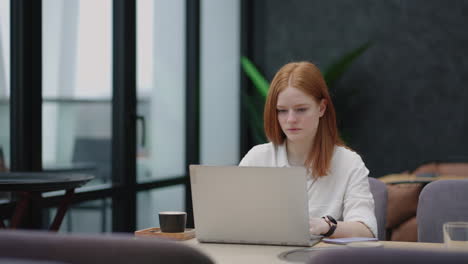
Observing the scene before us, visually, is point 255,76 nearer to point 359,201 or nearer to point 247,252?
point 359,201

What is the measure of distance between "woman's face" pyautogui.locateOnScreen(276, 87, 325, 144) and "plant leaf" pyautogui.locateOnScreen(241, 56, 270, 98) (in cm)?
293

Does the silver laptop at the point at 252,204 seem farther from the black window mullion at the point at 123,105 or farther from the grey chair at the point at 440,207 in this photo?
the black window mullion at the point at 123,105

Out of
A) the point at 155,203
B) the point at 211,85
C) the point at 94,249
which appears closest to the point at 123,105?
the point at 155,203

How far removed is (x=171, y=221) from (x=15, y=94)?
134 cm

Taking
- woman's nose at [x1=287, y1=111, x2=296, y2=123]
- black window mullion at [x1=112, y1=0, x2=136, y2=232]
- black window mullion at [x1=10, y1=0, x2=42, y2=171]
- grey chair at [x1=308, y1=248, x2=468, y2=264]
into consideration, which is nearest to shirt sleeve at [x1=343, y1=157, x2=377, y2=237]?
woman's nose at [x1=287, y1=111, x2=296, y2=123]

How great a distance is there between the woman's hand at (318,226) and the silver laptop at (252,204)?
10 cm

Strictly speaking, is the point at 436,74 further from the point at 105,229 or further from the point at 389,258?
the point at 389,258

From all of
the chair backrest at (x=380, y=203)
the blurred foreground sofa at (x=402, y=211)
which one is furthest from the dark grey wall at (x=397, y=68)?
the chair backrest at (x=380, y=203)

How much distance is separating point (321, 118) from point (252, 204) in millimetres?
775

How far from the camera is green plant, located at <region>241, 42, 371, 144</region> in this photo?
193 inches

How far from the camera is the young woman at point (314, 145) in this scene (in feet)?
6.60

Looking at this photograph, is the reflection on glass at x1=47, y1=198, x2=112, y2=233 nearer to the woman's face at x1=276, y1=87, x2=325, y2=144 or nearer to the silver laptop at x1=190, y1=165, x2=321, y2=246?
the woman's face at x1=276, y1=87, x2=325, y2=144

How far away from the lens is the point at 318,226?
1647mm

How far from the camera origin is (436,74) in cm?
518
